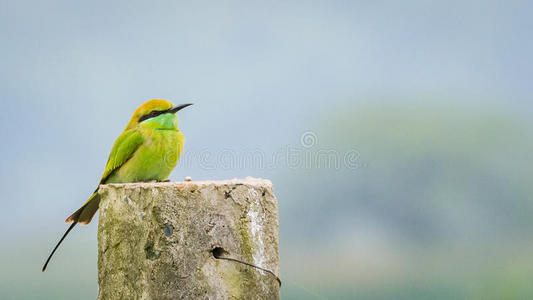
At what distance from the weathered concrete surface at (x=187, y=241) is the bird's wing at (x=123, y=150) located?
0.92 metres

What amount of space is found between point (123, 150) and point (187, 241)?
1370 mm

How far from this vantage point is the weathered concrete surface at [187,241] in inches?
107

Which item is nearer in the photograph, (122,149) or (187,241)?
(187,241)

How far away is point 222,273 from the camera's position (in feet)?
9.04

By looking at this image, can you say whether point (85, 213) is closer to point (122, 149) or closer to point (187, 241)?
point (122, 149)

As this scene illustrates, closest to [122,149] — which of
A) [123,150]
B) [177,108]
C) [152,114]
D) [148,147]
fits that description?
[123,150]

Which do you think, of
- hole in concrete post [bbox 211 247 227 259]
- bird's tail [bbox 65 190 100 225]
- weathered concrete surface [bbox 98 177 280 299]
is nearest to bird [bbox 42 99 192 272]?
bird's tail [bbox 65 190 100 225]

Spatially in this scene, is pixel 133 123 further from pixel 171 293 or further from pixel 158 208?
pixel 171 293

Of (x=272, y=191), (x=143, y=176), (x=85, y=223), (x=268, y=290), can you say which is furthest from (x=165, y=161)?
(x=268, y=290)

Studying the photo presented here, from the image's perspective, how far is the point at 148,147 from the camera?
152 inches

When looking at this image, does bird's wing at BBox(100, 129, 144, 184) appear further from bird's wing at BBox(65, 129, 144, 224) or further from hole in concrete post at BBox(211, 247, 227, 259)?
hole in concrete post at BBox(211, 247, 227, 259)

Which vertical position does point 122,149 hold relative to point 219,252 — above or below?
above

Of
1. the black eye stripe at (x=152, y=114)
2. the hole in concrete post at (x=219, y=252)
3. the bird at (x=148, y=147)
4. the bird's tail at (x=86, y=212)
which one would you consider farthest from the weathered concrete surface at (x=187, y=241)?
the black eye stripe at (x=152, y=114)

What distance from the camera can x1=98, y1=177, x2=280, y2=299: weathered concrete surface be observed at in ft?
8.88
